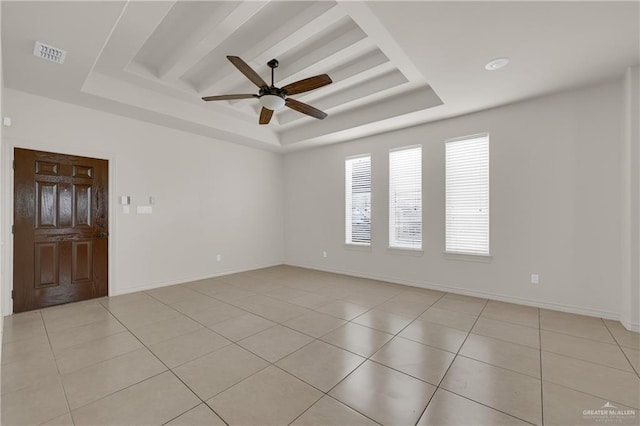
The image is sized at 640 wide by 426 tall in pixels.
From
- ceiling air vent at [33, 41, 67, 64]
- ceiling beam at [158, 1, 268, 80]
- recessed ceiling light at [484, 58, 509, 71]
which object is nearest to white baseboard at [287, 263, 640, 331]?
recessed ceiling light at [484, 58, 509, 71]

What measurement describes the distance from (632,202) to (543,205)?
83cm

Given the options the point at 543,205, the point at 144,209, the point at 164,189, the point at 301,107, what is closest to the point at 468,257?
the point at 543,205

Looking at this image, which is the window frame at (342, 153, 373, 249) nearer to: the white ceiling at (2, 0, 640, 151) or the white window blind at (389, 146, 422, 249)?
the white window blind at (389, 146, 422, 249)

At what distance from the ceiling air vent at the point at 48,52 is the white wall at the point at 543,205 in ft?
15.7

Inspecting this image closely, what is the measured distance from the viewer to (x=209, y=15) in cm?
291

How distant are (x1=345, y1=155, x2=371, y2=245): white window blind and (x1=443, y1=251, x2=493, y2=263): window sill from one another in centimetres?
158

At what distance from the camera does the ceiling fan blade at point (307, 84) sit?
9.70ft

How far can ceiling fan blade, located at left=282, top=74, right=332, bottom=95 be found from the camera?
2957mm

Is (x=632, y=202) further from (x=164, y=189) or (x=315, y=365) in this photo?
(x=164, y=189)

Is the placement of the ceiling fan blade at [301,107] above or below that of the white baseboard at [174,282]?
above

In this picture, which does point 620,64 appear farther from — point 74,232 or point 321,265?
point 74,232

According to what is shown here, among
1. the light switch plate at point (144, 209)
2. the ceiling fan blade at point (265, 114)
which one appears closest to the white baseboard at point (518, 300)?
the ceiling fan blade at point (265, 114)

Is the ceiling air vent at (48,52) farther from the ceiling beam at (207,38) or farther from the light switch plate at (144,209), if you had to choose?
the light switch plate at (144,209)

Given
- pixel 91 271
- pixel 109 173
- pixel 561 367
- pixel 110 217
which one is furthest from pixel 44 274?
pixel 561 367
